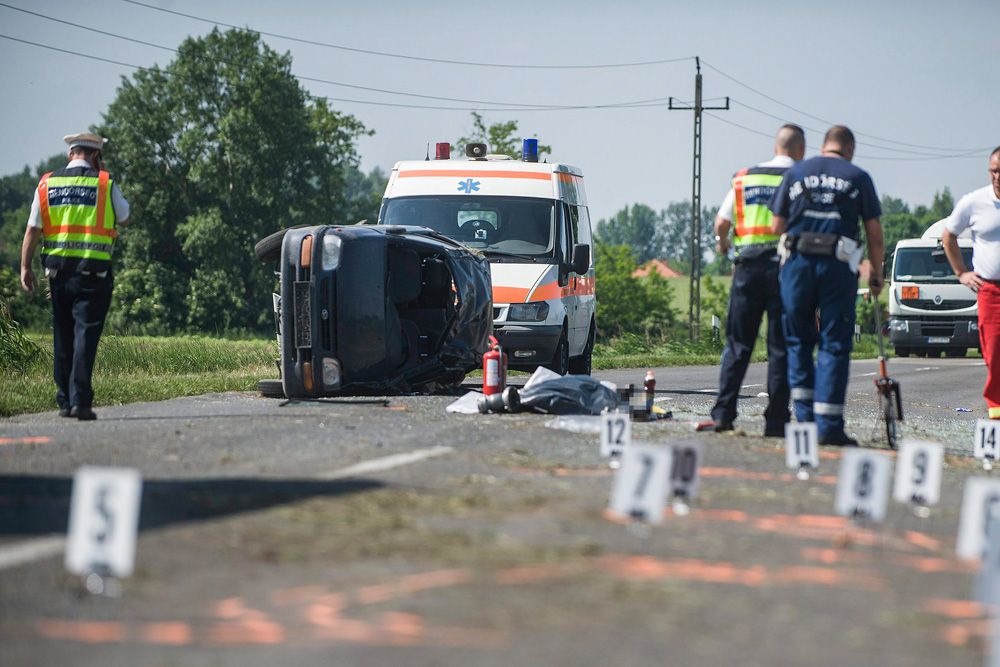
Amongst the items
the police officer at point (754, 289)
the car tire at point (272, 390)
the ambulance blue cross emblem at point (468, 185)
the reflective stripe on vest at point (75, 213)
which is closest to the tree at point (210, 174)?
the ambulance blue cross emblem at point (468, 185)

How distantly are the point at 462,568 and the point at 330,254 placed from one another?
326 inches

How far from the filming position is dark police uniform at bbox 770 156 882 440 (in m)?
9.54

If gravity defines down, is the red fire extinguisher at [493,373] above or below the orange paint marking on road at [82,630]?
above

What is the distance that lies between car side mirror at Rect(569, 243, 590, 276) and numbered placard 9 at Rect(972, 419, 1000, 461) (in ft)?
27.1

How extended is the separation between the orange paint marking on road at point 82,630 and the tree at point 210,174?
6043 cm

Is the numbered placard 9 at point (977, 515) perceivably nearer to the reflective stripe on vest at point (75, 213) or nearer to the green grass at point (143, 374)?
the reflective stripe on vest at point (75, 213)

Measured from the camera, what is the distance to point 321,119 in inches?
2773

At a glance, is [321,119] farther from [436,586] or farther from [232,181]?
[436,586]

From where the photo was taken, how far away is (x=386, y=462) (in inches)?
309

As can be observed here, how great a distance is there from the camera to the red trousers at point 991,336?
11.4 meters

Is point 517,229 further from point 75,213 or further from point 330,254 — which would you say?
point 75,213

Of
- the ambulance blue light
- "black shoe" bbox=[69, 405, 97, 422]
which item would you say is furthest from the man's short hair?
the ambulance blue light

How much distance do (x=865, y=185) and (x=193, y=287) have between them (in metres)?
56.6

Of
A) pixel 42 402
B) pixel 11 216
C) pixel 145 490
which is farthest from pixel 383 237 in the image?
pixel 11 216
